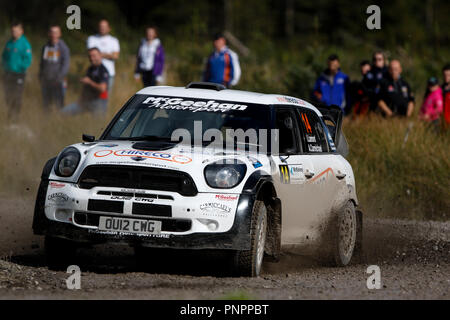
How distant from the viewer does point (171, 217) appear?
7.86m

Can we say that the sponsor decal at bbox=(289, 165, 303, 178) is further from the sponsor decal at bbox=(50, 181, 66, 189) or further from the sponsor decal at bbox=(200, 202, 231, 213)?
the sponsor decal at bbox=(50, 181, 66, 189)

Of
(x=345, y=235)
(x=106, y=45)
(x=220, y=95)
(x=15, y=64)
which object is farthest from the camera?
(x=106, y=45)

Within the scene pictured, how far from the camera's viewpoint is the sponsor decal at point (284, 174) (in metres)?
8.62

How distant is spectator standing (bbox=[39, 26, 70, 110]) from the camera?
1838cm

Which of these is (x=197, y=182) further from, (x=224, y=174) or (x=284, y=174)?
(x=284, y=174)

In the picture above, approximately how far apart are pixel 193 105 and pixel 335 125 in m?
2.50

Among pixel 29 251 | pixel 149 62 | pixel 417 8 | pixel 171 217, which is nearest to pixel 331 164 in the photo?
pixel 171 217

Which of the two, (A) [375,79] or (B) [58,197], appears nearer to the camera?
(B) [58,197]

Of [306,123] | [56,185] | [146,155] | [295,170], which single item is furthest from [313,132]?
[56,185]

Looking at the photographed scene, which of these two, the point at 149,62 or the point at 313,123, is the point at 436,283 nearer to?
the point at 313,123

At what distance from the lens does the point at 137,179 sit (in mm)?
7973

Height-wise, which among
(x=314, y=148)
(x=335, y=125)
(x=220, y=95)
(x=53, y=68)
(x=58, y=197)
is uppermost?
(x=53, y=68)

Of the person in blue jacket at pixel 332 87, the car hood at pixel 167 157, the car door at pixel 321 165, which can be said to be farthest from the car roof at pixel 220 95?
the person in blue jacket at pixel 332 87

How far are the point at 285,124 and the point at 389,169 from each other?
21.8ft
